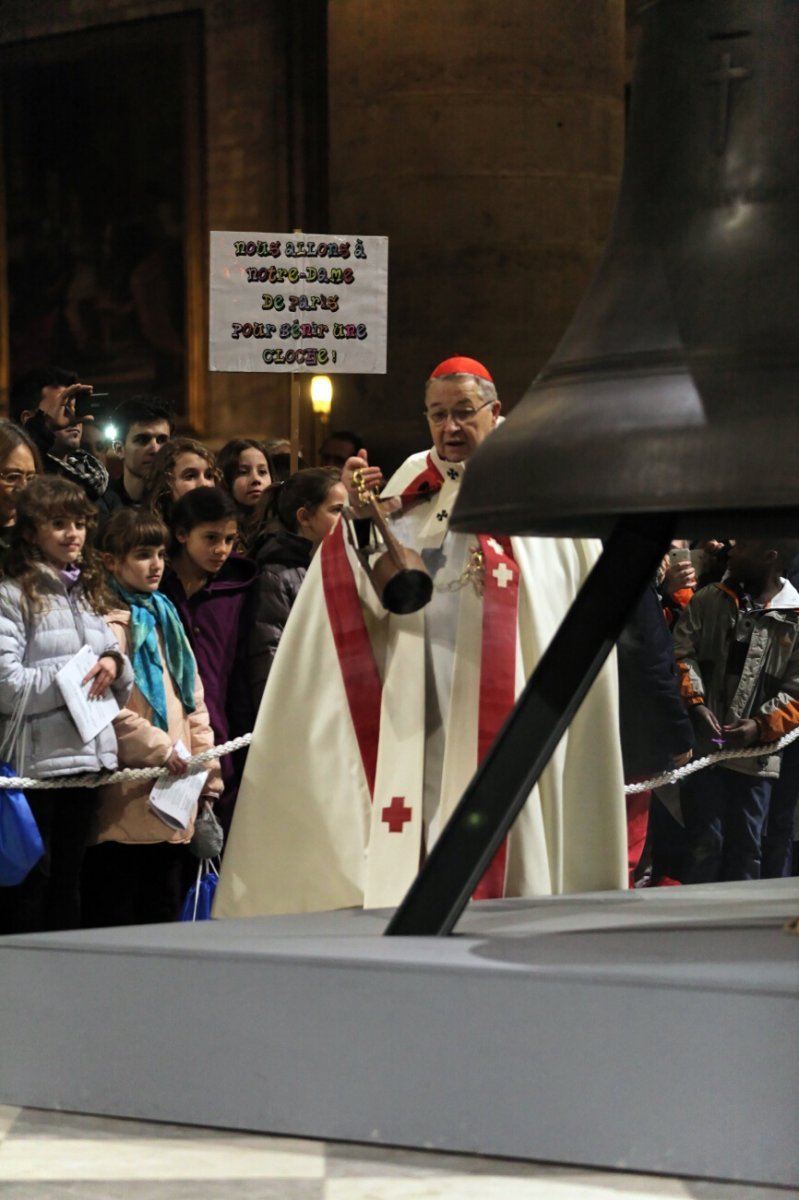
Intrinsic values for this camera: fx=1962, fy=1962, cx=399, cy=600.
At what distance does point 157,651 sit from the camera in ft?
18.0

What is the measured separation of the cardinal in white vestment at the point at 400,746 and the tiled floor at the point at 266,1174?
1.56 meters

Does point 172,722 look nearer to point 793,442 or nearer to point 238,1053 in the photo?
point 238,1053

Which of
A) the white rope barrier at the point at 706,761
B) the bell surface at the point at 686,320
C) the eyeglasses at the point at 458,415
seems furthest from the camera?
the white rope barrier at the point at 706,761

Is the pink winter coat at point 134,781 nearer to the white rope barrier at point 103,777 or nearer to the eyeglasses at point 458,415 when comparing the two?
the white rope barrier at point 103,777

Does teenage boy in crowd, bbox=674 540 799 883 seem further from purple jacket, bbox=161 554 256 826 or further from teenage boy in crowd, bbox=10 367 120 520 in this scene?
teenage boy in crowd, bbox=10 367 120 520

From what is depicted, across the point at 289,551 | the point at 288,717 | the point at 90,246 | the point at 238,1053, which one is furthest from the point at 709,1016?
the point at 90,246

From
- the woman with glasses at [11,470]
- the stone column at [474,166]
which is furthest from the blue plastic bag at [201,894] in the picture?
the stone column at [474,166]

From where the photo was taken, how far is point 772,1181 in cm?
282

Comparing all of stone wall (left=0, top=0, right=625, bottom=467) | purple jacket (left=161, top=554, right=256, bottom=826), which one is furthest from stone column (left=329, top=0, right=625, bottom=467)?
purple jacket (left=161, top=554, right=256, bottom=826)

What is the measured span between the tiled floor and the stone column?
1039 cm

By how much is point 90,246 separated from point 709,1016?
50.4 ft

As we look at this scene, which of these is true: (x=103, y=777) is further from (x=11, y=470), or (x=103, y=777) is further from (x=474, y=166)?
(x=474, y=166)

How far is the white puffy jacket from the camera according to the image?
16.8 ft

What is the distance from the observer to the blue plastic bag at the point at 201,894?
553 cm
